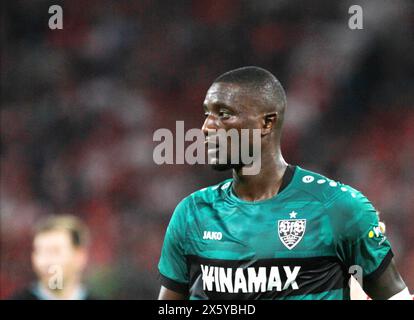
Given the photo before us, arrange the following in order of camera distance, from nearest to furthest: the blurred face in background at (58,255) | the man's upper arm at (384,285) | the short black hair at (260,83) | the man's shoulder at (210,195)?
the man's upper arm at (384,285)
the short black hair at (260,83)
the man's shoulder at (210,195)
the blurred face in background at (58,255)

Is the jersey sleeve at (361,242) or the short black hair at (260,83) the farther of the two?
the short black hair at (260,83)

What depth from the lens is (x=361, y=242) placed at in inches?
140

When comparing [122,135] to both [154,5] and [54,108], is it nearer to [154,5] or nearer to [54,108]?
[54,108]

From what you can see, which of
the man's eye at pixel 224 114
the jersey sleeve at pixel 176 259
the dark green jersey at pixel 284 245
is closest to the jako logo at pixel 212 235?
the dark green jersey at pixel 284 245

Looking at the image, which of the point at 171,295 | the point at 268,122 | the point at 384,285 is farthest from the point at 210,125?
the point at 384,285

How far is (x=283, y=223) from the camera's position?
367cm

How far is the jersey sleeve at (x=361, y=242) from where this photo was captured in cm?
355

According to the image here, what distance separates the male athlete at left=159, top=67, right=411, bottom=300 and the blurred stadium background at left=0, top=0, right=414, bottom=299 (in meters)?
3.90

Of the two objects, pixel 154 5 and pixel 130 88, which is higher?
pixel 154 5

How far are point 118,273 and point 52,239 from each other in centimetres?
169

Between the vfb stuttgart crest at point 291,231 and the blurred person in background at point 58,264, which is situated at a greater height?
the vfb stuttgart crest at point 291,231

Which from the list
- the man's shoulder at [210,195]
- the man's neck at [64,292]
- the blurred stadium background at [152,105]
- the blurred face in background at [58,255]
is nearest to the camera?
the man's shoulder at [210,195]

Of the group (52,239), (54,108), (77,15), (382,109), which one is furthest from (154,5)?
→ (52,239)

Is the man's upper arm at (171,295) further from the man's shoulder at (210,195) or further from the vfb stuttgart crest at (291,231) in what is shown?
the vfb stuttgart crest at (291,231)
